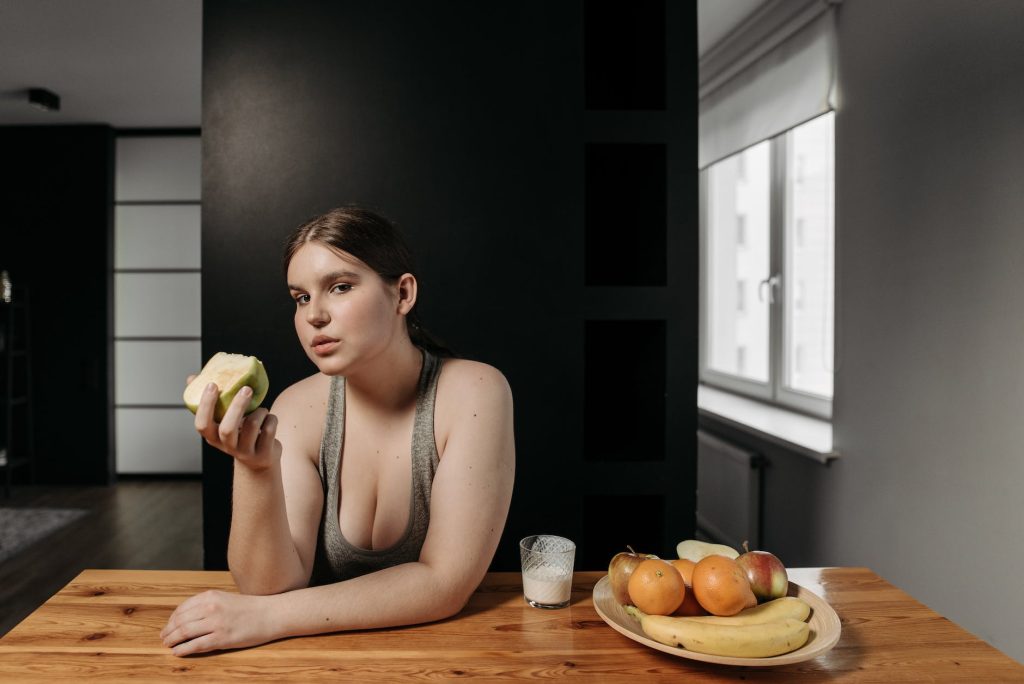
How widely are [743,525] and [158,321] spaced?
4.18m

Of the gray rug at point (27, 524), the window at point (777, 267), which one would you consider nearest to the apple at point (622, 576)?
the window at point (777, 267)

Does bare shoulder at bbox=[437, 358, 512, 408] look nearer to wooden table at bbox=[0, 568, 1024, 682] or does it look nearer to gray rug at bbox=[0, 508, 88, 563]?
wooden table at bbox=[0, 568, 1024, 682]

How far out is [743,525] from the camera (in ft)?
10.3

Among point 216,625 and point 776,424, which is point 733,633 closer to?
point 216,625

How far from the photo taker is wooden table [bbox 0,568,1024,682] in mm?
848

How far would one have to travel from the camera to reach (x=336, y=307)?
1.04 meters

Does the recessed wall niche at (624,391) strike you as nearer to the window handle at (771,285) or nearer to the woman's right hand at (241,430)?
the woman's right hand at (241,430)

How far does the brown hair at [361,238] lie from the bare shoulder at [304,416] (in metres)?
0.24

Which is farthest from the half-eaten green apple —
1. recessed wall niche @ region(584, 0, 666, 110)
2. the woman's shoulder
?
recessed wall niche @ region(584, 0, 666, 110)

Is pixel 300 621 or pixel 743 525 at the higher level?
pixel 300 621

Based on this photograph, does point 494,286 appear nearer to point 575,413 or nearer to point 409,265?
point 575,413

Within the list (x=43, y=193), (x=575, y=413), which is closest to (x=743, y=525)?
(x=575, y=413)

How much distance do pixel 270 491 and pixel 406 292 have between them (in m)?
0.37

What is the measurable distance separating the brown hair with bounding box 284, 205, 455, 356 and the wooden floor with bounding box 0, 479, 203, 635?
8.31ft
